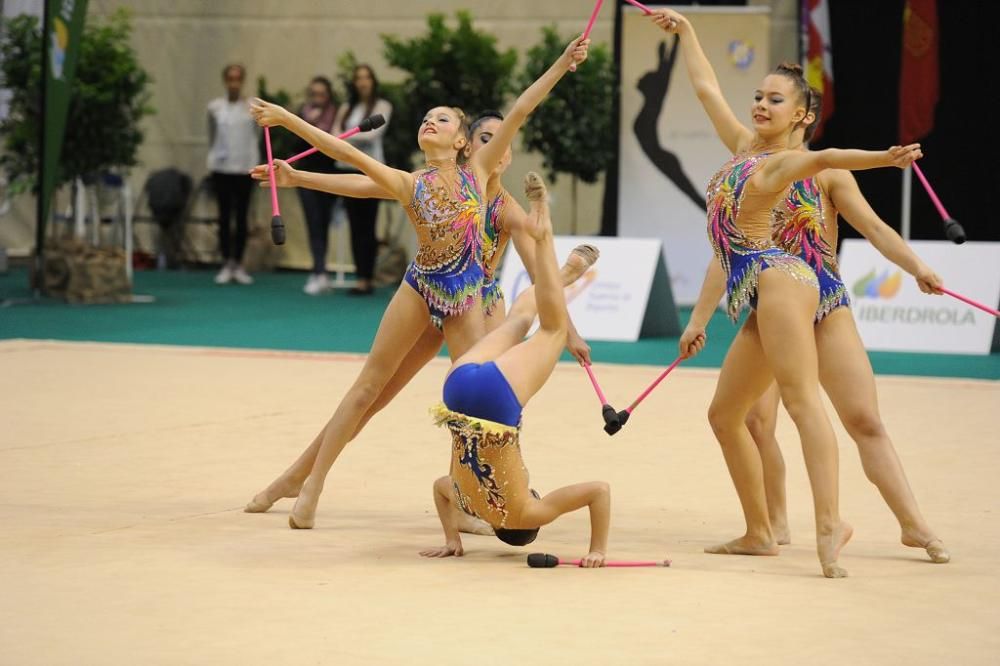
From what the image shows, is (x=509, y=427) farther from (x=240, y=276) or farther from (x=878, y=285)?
(x=240, y=276)

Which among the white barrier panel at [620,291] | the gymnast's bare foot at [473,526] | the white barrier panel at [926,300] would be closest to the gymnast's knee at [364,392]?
the gymnast's bare foot at [473,526]

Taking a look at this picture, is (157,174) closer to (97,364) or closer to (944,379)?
(97,364)

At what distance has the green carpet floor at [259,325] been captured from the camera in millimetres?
11406

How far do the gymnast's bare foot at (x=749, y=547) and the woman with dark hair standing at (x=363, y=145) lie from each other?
9695mm

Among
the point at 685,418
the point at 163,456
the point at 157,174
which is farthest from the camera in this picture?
the point at 157,174

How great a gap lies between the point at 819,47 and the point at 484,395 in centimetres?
1018

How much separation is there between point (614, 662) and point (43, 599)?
1766 millimetres

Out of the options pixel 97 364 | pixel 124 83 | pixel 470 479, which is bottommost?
pixel 97 364

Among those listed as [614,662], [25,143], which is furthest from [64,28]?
[614,662]

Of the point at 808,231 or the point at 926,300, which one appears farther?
the point at 926,300

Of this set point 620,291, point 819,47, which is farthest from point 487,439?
point 819,47

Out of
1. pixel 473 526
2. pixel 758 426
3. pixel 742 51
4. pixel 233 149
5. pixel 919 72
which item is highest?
pixel 742 51

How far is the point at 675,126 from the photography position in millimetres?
14461

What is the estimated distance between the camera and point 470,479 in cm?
516
